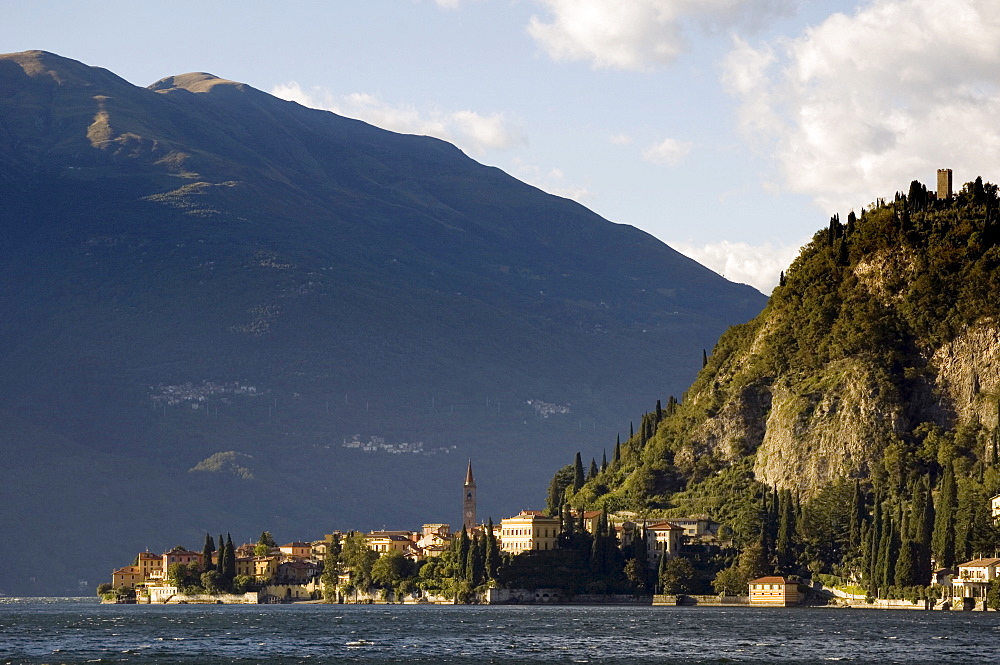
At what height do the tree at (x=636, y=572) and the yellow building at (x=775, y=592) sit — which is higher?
the tree at (x=636, y=572)

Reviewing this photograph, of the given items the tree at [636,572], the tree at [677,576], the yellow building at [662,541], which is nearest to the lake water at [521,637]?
the tree at [677,576]

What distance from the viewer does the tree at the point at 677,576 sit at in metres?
191

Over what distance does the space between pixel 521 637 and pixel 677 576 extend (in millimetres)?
62519

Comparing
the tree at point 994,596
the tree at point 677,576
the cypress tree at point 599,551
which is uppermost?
the cypress tree at point 599,551

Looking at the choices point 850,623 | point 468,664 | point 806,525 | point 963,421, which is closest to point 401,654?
point 468,664

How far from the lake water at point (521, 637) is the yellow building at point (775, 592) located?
5.07 m

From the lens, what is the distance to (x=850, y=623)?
14425cm

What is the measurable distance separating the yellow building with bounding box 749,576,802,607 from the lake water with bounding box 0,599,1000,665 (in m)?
5.07

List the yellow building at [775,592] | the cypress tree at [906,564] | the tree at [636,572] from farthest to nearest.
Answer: the tree at [636,572] → the yellow building at [775,592] → the cypress tree at [906,564]

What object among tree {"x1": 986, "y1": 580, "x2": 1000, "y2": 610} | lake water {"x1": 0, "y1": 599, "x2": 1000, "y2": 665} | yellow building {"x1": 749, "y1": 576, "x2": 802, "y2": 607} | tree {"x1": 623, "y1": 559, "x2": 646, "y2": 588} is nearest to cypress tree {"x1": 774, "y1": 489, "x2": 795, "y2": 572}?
yellow building {"x1": 749, "y1": 576, "x2": 802, "y2": 607}

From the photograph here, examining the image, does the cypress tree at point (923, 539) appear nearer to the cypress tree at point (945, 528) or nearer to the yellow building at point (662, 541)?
the cypress tree at point (945, 528)

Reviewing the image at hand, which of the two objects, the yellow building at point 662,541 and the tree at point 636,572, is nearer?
the tree at point 636,572

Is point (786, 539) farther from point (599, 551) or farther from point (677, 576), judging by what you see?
point (599, 551)

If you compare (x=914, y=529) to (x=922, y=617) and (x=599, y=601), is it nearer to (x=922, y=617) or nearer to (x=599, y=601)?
(x=922, y=617)
